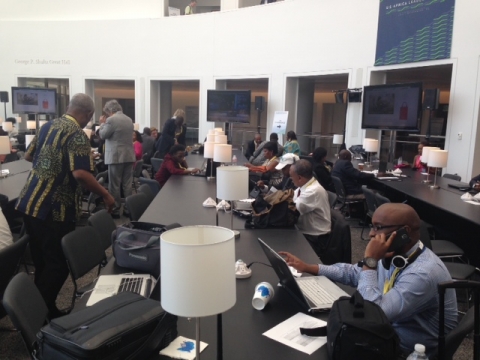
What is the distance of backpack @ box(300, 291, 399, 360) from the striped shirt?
2133mm

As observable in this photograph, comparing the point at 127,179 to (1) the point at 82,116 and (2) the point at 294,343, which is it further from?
(2) the point at 294,343

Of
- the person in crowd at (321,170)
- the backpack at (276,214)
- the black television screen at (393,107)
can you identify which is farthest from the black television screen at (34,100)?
the backpack at (276,214)

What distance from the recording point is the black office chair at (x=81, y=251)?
260 centimetres

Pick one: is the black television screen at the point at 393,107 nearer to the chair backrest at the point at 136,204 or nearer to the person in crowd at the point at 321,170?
the person in crowd at the point at 321,170

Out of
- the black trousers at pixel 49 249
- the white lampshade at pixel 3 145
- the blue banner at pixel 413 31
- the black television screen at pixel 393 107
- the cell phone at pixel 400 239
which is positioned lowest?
the black trousers at pixel 49 249

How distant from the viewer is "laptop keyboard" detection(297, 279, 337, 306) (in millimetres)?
1953

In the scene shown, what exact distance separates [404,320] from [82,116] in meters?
2.47

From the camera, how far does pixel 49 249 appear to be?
2961 millimetres

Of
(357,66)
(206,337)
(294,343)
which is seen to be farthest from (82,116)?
(357,66)

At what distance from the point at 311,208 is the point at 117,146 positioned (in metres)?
3.34

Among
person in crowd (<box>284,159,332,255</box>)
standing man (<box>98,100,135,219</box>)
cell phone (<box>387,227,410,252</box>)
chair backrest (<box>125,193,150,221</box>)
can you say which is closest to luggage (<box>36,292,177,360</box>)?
cell phone (<box>387,227,410,252</box>)

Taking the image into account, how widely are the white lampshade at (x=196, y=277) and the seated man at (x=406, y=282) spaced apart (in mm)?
902

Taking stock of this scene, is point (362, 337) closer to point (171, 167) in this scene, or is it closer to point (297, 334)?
point (297, 334)

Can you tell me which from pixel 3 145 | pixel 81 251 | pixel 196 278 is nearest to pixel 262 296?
pixel 196 278
